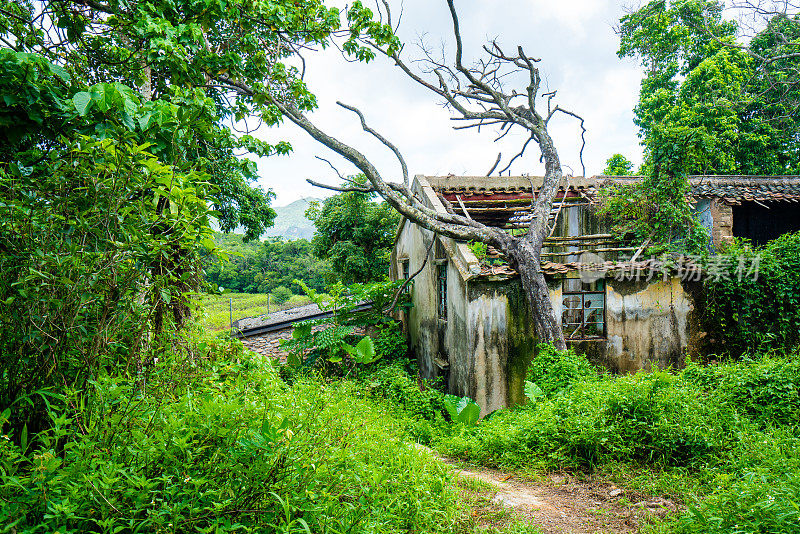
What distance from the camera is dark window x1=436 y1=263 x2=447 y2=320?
9730 mm

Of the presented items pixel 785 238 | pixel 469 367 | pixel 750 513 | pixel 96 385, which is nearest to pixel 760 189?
pixel 785 238

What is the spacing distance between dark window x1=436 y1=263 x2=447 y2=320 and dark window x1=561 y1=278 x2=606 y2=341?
2445 mm

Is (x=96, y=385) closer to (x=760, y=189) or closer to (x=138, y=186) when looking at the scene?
(x=138, y=186)

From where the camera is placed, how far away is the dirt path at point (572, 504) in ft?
12.1

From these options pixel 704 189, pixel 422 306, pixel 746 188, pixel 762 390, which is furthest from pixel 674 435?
pixel 746 188

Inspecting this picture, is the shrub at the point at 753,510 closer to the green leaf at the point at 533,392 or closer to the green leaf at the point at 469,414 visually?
the green leaf at the point at 533,392

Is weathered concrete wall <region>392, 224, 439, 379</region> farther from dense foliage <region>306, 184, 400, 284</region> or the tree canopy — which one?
the tree canopy

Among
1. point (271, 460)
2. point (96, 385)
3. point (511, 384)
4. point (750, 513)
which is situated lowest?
point (511, 384)

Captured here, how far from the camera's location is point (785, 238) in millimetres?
8266

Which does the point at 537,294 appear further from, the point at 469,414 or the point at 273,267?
the point at 273,267

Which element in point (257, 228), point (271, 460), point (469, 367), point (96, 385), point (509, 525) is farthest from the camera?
point (257, 228)

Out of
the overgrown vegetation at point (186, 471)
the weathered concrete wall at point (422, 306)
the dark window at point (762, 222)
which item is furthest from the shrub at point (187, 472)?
the dark window at point (762, 222)

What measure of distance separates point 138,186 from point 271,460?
1.74m

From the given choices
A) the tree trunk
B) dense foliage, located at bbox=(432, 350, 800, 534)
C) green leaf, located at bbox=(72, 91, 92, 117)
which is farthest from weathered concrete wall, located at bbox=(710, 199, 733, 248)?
green leaf, located at bbox=(72, 91, 92, 117)
